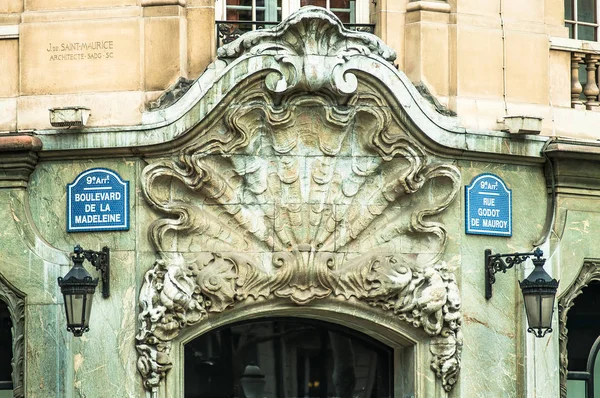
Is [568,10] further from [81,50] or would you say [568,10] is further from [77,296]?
[77,296]

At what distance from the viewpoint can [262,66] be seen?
778 inches

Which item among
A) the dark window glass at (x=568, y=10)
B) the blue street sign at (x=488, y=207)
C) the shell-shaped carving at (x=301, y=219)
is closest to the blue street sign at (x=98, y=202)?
the shell-shaped carving at (x=301, y=219)

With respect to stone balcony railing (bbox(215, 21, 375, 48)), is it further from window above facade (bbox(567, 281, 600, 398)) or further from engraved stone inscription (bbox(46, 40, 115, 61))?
window above facade (bbox(567, 281, 600, 398))

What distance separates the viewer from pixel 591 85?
21484 mm

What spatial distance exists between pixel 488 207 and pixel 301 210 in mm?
2019

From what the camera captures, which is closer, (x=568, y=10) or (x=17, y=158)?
(x=17, y=158)

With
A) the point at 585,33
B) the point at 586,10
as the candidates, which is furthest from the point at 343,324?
the point at 586,10

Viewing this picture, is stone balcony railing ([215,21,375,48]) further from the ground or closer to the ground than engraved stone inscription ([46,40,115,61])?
further from the ground

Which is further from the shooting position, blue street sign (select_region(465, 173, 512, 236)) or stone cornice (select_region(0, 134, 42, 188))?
blue street sign (select_region(465, 173, 512, 236))

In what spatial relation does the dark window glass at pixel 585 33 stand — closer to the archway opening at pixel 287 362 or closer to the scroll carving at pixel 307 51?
the scroll carving at pixel 307 51

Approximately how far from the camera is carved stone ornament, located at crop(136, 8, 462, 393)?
19797mm

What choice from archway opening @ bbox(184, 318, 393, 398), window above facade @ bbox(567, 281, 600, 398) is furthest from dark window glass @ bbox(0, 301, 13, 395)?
window above facade @ bbox(567, 281, 600, 398)

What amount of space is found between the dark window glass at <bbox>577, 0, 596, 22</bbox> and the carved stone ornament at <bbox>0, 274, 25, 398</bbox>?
694 cm

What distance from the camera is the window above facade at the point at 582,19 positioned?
2194cm
